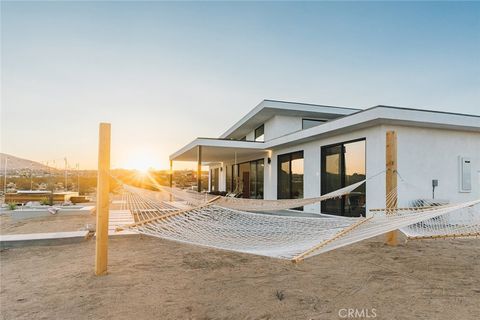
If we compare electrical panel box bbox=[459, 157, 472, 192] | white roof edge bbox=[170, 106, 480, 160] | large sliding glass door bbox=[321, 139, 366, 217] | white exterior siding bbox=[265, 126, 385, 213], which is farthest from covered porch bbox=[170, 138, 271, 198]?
electrical panel box bbox=[459, 157, 472, 192]

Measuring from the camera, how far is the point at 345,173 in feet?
23.2

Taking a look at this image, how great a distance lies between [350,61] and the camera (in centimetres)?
845

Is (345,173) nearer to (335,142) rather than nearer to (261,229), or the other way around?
(335,142)

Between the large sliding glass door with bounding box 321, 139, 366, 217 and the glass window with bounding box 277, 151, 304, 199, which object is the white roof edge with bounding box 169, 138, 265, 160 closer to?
the glass window with bounding box 277, 151, 304, 199

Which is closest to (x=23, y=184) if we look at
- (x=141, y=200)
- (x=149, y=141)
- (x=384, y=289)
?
(x=149, y=141)

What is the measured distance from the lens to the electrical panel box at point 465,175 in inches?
259

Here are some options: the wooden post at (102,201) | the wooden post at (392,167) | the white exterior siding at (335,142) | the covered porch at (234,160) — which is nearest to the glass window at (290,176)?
the white exterior siding at (335,142)

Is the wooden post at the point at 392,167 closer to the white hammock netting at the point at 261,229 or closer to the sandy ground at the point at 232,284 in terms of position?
the sandy ground at the point at 232,284

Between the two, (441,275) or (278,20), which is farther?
(278,20)

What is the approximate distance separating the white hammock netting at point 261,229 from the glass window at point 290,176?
549cm

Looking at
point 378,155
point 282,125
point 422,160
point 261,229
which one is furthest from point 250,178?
point 261,229

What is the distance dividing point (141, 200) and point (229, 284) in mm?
1582

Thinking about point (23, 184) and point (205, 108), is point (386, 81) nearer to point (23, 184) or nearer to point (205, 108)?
point (205, 108)

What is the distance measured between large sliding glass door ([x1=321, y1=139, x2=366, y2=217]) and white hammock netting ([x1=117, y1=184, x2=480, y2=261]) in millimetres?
3156
